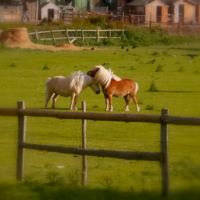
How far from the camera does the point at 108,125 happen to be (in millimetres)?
15141

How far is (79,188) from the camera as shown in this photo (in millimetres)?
7715

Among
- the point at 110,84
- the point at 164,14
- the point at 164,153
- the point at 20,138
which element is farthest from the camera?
the point at 164,14

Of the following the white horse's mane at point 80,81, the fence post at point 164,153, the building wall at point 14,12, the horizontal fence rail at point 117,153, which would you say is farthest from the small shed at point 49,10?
the fence post at point 164,153

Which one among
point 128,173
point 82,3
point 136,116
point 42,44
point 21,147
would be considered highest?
point 82,3

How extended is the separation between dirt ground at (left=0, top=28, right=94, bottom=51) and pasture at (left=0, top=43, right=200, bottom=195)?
10.3ft

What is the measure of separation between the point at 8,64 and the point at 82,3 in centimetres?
6505

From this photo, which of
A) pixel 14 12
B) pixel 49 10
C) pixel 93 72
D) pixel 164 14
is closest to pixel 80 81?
pixel 93 72

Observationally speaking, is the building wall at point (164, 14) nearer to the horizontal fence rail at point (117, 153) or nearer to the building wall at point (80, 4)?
the building wall at point (80, 4)

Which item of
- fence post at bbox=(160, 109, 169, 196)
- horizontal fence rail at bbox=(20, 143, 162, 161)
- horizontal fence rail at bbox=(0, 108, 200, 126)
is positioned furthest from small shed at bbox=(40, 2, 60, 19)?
fence post at bbox=(160, 109, 169, 196)

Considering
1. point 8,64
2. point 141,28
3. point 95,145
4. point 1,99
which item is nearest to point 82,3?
point 141,28

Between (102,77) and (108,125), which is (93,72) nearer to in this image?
(102,77)

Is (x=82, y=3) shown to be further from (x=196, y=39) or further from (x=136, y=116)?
(x=136, y=116)

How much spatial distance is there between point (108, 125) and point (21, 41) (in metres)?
30.6

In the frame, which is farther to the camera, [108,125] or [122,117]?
[108,125]
